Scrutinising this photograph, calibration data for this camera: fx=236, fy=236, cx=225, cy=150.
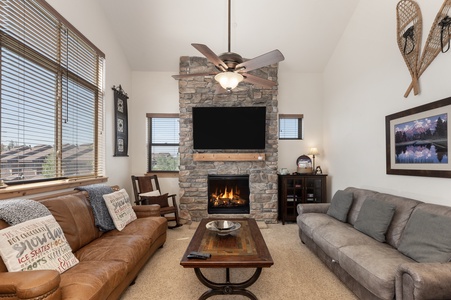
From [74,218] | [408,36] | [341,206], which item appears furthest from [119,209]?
[408,36]

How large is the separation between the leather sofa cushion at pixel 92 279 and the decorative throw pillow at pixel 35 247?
4.9 inches

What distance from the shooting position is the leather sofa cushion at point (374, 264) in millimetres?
1794

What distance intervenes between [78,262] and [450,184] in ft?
11.6

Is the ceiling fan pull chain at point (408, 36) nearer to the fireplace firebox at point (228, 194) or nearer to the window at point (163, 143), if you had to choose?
the fireplace firebox at point (228, 194)

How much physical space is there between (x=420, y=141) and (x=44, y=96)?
14.0ft

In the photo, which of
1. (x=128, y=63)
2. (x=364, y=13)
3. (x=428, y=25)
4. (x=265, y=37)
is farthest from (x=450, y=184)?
(x=128, y=63)

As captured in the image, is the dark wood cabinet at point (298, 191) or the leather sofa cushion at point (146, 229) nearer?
the leather sofa cushion at point (146, 229)

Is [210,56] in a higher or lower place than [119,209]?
higher

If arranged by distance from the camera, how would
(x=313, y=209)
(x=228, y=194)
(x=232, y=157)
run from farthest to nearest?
(x=228, y=194)
(x=232, y=157)
(x=313, y=209)

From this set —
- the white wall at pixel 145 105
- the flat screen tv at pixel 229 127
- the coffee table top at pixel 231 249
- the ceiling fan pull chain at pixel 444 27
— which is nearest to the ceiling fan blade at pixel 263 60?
the ceiling fan pull chain at pixel 444 27

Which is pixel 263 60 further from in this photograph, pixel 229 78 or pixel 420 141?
pixel 420 141

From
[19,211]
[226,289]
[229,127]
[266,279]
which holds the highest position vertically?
[229,127]

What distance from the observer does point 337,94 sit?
4637 millimetres

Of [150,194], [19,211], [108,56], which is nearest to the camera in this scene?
[19,211]
